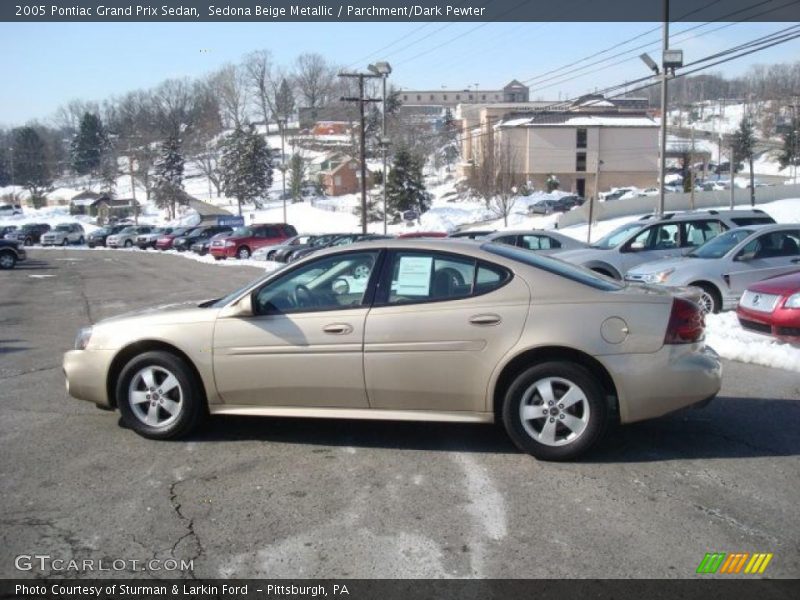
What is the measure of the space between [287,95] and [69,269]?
364 ft

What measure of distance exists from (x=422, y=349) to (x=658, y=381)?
1.58m

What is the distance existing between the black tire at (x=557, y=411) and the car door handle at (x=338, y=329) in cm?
118

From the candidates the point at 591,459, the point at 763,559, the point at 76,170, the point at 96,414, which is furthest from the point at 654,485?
the point at 76,170

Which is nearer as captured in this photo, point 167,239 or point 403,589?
point 403,589

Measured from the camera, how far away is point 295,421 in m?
6.21

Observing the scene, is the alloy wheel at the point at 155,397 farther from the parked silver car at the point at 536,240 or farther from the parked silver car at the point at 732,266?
the parked silver car at the point at 536,240

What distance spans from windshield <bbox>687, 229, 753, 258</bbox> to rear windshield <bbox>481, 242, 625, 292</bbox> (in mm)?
7248

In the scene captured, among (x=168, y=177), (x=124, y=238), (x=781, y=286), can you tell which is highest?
(x=168, y=177)

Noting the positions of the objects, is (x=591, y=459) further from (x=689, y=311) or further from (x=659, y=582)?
(x=659, y=582)

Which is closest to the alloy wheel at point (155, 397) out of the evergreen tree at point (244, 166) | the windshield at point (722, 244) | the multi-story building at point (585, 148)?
the windshield at point (722, 244)

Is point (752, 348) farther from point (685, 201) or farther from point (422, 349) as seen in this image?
point (685, 201)

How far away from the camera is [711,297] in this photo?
11.6m

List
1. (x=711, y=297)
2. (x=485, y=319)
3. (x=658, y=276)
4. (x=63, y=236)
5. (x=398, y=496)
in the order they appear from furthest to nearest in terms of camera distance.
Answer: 1. (x=63, y=236)
2. (x=658, y=276)
3. (x=711, y=297)
4. (x=485, y=319)
5. (x=398, y=496)

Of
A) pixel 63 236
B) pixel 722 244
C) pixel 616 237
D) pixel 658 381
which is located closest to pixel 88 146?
pixel 63 236
